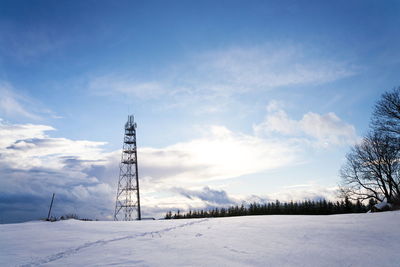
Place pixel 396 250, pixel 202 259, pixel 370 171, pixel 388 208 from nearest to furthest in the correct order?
pixel 202 259
pixel 396 250
pixel 388 208
pixel 370 171

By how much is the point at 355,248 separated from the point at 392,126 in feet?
76.2

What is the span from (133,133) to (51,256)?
31764mm

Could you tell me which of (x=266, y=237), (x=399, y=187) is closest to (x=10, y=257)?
(x=266, y=237)

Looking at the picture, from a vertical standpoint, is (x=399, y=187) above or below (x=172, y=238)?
above

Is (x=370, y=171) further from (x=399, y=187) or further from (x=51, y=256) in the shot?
(x=51, y=256)

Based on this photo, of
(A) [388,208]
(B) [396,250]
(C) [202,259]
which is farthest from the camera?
(A) [388,208]

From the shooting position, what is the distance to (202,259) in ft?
18.1

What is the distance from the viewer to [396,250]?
20.5ft

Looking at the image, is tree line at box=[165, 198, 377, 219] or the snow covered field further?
tree line at box=[165, 198, 377, 219]

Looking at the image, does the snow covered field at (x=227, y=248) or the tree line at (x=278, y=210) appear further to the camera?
the tree line at (x=278, y=210)

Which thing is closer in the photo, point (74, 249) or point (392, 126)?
point (74, 249)

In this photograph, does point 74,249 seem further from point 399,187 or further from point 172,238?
point 399,187

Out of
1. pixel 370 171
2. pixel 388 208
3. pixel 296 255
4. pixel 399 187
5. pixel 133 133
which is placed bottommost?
pixel 296 255

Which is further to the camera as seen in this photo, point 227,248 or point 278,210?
point 278,210
